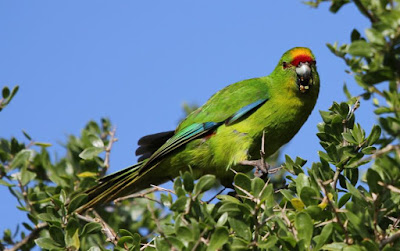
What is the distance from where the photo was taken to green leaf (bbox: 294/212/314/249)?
103 inches

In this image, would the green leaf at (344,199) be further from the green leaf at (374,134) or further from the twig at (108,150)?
the twig at (108,150)

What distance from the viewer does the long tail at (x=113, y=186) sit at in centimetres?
448

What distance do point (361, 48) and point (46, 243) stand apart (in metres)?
2.05

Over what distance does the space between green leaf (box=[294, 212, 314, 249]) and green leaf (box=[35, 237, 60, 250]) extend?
4.66ft

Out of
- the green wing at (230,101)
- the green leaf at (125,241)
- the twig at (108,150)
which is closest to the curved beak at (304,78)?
the green wing at (230,101)

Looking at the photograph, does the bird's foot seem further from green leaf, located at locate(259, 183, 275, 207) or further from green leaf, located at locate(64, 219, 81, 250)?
green leaf, located at locate(64, 219, 81, 250)

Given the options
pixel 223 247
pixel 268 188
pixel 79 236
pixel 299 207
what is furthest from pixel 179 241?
pixel 79 236

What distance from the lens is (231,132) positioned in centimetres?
468

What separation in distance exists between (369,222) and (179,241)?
87cm

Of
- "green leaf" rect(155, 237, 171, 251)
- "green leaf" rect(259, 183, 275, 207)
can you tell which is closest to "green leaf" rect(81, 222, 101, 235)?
"green leaf" rect(155, 237, 171, 251)

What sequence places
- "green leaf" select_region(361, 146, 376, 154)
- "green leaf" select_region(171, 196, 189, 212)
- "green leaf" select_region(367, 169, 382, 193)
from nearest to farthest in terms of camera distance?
"green leaf" select_region(367, 169, 382, 193)
"green leaf" select_region(171, 196, 189, 212)
"green leaf" select_region(361, 146, 376, 154)

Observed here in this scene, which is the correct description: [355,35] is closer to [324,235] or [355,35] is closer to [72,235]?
[324,235]

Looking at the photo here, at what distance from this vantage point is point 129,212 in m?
4.93

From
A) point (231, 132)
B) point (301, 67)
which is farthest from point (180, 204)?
point (301, 67)
